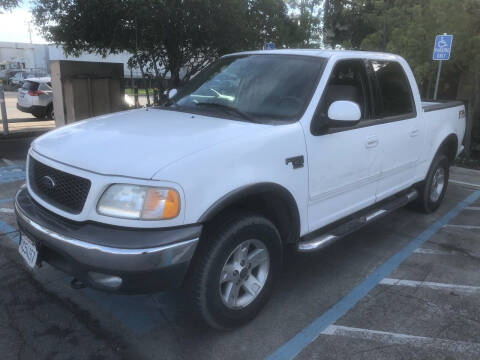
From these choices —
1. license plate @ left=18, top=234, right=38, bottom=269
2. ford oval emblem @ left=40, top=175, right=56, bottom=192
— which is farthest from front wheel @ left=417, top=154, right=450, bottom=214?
license plate @ left=18, top=234, right=38, bottom=269

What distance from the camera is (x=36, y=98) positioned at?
1486cm

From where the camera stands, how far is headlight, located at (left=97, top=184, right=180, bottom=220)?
91.7 inches

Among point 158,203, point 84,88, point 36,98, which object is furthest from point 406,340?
point 36,98

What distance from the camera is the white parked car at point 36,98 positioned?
14.9 m

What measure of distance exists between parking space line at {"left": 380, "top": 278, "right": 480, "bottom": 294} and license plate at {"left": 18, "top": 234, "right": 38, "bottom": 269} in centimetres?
279

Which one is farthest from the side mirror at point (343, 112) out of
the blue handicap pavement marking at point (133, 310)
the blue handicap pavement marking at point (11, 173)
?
the blue handicap pavement marking at point (11, 173)

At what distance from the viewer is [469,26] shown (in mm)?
9523

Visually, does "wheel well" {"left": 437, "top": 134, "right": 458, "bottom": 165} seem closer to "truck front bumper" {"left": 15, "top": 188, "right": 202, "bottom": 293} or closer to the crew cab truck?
the crew cab truck

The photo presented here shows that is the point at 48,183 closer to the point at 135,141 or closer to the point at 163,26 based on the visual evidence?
the point at 135,141

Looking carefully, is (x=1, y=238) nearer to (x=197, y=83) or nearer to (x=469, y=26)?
(x=197, y=83)

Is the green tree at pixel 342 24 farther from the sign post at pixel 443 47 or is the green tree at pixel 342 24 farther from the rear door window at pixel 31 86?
the rear door window at pixel 31 86

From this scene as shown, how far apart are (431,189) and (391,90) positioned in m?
1.79

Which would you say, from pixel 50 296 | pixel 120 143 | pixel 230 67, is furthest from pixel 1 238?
pixel 230 67

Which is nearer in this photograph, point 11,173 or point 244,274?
point 244,274
